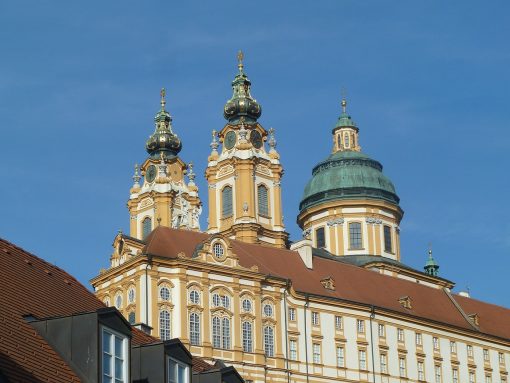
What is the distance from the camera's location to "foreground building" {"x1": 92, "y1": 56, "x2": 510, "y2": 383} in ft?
282

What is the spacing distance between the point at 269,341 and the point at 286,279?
479 cm

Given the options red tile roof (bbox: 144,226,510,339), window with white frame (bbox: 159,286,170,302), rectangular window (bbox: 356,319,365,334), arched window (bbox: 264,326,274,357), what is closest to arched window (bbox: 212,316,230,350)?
arched window (bbox: 264,326,274,357)

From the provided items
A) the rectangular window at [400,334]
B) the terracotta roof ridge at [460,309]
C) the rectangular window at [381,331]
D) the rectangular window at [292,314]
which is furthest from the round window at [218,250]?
the terracotta roof ridge at [460,309]

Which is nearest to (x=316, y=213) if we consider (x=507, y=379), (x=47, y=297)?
(x=507, y=379)

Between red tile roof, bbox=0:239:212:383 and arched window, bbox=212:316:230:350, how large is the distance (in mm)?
51147

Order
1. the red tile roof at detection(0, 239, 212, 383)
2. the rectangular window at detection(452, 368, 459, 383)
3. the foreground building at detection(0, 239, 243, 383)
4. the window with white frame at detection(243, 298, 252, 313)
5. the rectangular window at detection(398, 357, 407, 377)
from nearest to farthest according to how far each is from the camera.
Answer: the red tile roof at detection(0, 239, 212, 383) < the foreground building at detection(0, 239, 243, 383) < the window with white frame at detection(243, 298, 252, 313) < the rectangular window at detection(398, 357, 407, 377) < the rectangular window at detection(452, 368, 459, 383)

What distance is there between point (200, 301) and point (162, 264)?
11.4 feet

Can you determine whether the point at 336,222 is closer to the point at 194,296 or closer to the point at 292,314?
the point at 292,314

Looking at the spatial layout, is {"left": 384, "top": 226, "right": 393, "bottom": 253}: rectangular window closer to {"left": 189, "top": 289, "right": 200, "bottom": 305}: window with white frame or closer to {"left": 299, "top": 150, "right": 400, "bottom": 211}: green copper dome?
{"left": 299, "top": 150, "right": 400, "bottom": 211}: green copper dome

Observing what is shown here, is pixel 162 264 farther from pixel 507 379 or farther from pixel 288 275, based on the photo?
pixel 507 379

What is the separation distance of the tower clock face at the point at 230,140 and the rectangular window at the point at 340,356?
94.8 ft

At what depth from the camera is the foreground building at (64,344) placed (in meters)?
25.4

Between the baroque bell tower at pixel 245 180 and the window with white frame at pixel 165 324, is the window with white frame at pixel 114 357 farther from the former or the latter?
the baroque bell tower at pixel 245 180

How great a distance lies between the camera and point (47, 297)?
29609 mm
